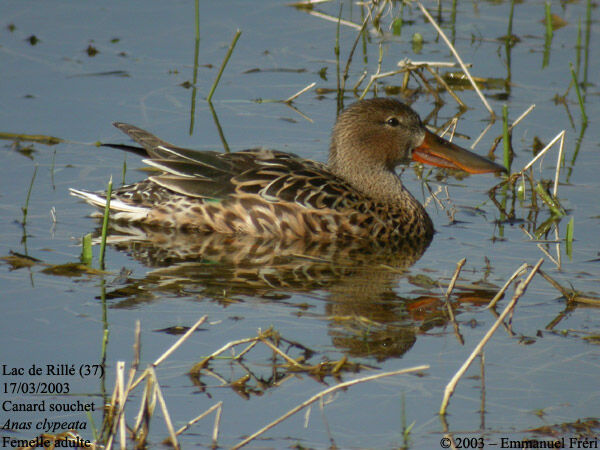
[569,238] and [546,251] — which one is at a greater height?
[569,238]

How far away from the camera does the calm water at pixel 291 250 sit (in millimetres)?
5543

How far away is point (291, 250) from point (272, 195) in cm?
48

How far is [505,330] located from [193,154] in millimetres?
3009

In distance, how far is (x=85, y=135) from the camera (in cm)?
1002

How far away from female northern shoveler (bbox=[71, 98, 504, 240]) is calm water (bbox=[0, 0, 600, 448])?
0.38m

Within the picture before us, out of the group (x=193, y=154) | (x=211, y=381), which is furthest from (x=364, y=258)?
(x=211, y=381)

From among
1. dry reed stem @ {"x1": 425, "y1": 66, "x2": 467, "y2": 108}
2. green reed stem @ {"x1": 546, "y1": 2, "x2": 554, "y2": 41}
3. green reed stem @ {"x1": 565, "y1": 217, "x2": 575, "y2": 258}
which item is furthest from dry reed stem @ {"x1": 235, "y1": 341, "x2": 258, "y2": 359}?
green reed stem @ {"x1": 546, "y1": 2, "x2": 554, "y2": 41}

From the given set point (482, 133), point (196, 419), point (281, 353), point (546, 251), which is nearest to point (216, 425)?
point (196, 419)

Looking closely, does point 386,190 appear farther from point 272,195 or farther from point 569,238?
point 569,238

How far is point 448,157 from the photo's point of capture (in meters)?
9.07

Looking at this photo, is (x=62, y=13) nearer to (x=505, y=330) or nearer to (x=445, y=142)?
(x=445, y=142)

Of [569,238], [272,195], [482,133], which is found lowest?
[569,238]

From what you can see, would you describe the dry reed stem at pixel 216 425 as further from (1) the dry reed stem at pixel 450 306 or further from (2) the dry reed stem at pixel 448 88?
(2) the dry reed stem at pixel 448 88

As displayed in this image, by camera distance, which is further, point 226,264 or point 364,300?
point 226,264
